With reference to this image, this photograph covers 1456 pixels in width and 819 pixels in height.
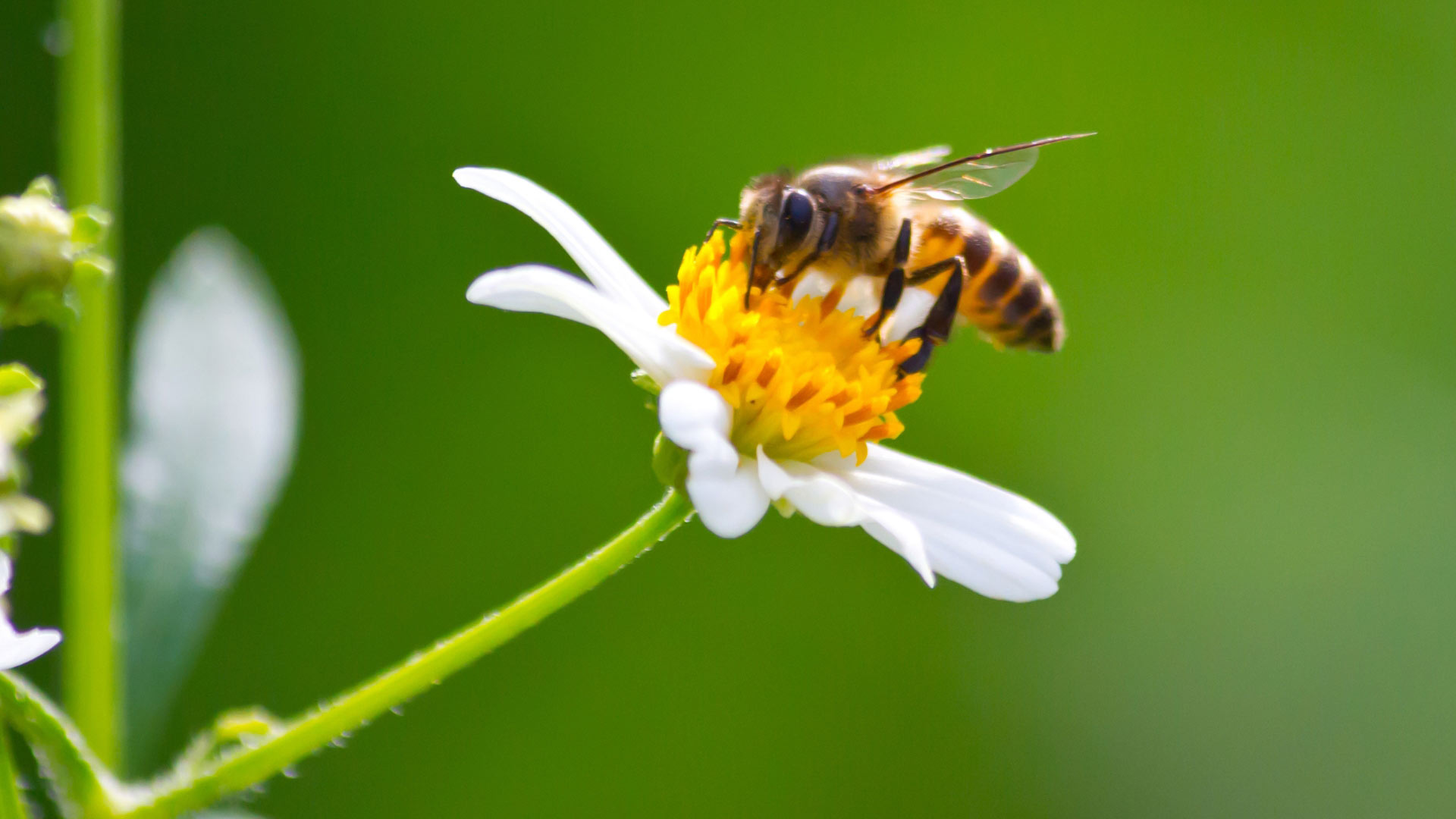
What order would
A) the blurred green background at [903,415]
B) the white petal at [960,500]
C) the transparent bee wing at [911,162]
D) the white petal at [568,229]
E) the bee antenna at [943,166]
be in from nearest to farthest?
1. the white petal at [568,229]
2. the white petal at [960,500]
3. the bee antenna at [943,166]
4. the transparent bee wing at [911,162]
5. the blurred green background at [903,415]

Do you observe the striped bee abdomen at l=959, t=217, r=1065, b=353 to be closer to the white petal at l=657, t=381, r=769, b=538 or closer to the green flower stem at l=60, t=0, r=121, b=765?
the white petal at l=657, t=381, r=769, b=538

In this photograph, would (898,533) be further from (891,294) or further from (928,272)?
(928,272)

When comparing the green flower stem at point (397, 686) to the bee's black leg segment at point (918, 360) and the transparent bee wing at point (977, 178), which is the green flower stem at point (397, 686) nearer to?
the bee's black leg segment at point (918, 360)

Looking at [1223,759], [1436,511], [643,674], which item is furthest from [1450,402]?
[643,674]

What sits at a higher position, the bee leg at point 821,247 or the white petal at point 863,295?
the bee leg at point 821,247

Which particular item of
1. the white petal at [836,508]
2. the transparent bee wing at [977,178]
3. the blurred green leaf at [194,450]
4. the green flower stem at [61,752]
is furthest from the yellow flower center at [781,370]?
the blurred green leaf at [194,450]

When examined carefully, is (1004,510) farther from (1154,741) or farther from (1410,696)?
(1410,696)

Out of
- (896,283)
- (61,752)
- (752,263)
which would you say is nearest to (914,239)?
(896,283)

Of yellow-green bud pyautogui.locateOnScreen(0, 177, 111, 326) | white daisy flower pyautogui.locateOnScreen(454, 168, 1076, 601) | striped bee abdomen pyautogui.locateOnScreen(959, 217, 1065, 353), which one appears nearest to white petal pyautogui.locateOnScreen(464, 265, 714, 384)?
white daisy flower pyautogui.locateOnScreen(454, 168, 1076, 601)
